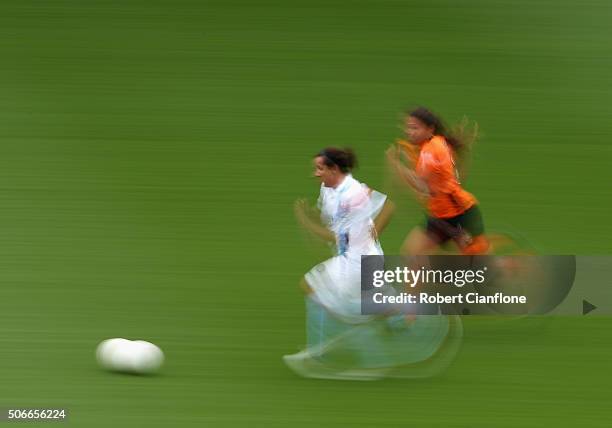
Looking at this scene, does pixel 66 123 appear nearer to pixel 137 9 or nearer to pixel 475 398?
pixel 137 9

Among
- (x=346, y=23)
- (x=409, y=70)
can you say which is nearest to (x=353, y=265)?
(x=409, y=70)

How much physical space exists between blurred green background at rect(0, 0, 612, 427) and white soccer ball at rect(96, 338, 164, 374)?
0.09 m

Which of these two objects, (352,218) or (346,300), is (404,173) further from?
(346,300)

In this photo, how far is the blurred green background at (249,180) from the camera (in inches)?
337

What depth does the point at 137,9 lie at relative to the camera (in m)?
17.5

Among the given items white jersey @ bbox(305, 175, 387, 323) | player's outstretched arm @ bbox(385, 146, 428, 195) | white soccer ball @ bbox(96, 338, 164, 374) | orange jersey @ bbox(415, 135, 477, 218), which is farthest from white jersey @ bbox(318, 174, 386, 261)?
white soccer ball @ bbox(96, 338, 164, 374)

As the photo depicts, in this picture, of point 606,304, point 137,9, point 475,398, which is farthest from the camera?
point 137,9

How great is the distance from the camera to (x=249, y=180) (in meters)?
13.4

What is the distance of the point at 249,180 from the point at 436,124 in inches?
165

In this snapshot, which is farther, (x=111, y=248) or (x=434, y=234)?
(x=111, y=248)

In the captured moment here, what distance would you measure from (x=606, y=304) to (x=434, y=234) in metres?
1.58

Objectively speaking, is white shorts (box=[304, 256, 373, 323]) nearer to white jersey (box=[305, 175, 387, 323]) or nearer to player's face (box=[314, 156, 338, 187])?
white jersey (box=[305, 175, 387, 323])

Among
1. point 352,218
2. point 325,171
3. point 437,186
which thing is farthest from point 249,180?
point 352,218

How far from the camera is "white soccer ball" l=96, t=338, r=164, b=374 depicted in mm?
8594
